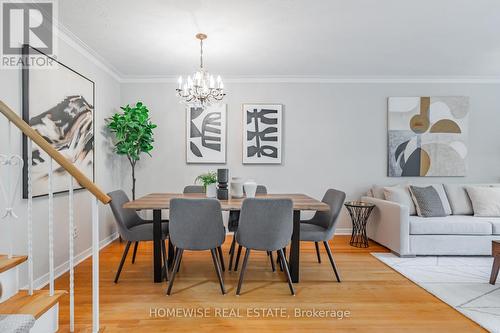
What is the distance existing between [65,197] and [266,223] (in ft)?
6.94

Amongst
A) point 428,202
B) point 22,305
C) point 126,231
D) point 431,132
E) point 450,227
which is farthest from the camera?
point 431,132

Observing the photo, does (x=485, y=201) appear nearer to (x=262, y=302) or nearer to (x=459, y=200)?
(x=459, y=200)

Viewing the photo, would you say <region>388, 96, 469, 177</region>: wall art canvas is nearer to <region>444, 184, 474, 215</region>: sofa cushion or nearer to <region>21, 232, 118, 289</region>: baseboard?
<region>444, 184, 474, 215</region>: sofa cushion

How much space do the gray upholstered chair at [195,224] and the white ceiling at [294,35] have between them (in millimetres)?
1684

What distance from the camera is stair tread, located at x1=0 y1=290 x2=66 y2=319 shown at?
1.60 meters

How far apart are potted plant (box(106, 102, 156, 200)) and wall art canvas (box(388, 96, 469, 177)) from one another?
146 inches

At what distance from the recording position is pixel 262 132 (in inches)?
179

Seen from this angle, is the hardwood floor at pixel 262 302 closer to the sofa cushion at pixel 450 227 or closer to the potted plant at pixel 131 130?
the sofa cushion at pixel 450 227

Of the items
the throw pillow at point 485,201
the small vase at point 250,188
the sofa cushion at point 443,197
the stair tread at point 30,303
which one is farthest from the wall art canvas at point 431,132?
the stair tread at point 30,303

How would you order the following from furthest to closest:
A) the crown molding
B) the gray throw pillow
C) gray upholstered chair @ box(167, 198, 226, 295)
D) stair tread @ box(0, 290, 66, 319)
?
the crown molding → the gray throw pillow → gray upholstered chair @ box(167, 198, 226, 295) → stair tread @ box(0, 290, 66, 319)

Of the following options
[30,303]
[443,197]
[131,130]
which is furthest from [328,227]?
[131,130]

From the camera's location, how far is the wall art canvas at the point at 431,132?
14.8ft

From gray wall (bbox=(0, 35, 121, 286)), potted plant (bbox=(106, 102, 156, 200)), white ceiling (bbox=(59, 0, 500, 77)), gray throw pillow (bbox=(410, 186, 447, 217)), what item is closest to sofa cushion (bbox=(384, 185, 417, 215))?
gray throw pillow (bbox=(410, 186, 447, 217))

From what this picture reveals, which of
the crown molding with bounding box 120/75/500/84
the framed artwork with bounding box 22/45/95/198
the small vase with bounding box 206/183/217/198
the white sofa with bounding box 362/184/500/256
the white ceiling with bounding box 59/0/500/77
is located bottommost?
the white sofa with bounding box 362/184/500/256
